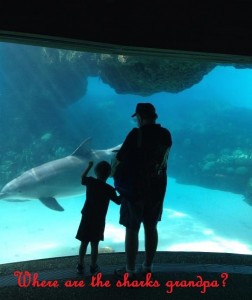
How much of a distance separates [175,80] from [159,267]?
810cm

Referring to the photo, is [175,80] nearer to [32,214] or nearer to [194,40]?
[194,40]

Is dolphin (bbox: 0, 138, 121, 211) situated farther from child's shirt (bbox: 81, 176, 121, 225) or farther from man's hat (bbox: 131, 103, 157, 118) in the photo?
man's hat (bbox: 131, 103, 157, 118)

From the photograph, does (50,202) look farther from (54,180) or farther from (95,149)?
(95,149)

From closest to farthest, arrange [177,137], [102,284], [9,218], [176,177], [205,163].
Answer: [102,284]
[9,218]
[205,163]
[176,177]
[177,137]

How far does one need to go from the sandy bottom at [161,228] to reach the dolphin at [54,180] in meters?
2.13

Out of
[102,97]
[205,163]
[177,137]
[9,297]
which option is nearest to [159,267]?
[9,297]

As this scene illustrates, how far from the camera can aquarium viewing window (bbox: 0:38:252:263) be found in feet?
34.1

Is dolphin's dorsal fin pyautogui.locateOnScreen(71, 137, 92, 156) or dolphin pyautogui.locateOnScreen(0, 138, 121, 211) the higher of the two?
dolphin's dorsal fin pyautogui.locateOnScreen(71, 137, 92, 156)

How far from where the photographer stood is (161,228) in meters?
13.6

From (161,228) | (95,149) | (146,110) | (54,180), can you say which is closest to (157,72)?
(54,180)

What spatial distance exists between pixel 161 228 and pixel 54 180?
6550 mm

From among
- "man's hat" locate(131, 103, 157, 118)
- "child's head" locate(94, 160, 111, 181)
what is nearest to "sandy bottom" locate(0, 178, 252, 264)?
"child's head" locate(94, 160, 111, 181)

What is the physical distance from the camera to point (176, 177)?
25922mm

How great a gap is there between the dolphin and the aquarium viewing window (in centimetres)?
3
